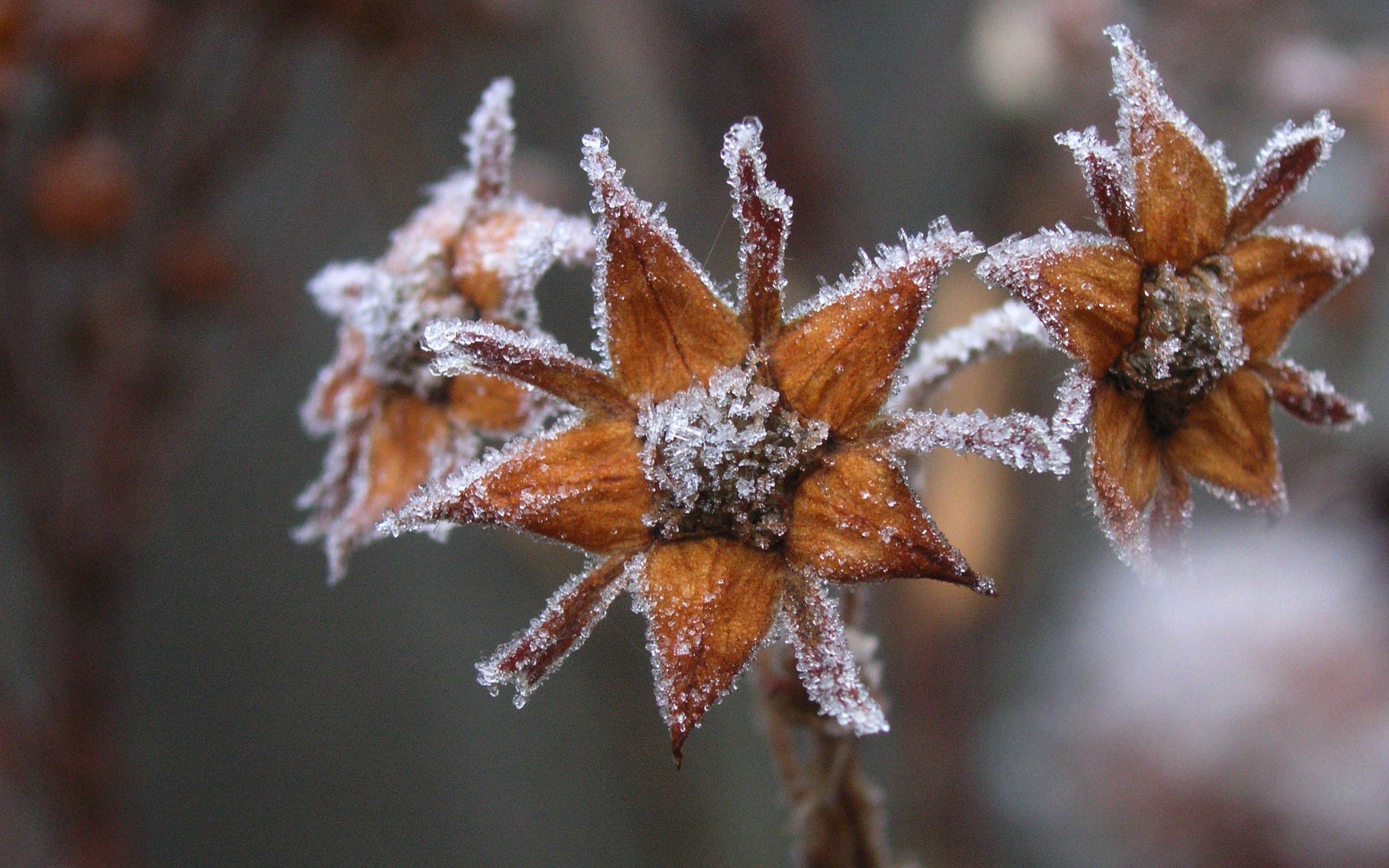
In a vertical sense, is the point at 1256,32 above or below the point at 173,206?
above

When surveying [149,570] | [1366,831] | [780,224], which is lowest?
[1366,831]

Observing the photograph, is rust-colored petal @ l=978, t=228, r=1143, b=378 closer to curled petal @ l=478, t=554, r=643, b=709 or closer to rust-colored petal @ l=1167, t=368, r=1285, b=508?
rust-colored petal @ l=1167, t=368, r=1285, b=508

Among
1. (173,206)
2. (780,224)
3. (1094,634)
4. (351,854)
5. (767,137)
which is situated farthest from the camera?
(351,854)

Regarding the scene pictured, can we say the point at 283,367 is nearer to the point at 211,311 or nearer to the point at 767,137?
the point at 211,311

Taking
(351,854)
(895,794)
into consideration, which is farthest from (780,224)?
(351,854)

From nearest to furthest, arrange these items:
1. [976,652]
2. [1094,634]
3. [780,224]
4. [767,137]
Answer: [780,224] → [767,137] → [976,652] → [1094,634]

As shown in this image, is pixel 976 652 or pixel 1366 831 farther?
pixel 976 652
